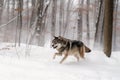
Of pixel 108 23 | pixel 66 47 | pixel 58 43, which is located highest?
pixel 108 23

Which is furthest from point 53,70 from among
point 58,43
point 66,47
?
point 66,47

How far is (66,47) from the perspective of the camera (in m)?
7.02

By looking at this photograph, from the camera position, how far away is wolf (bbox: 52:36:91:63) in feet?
22.6

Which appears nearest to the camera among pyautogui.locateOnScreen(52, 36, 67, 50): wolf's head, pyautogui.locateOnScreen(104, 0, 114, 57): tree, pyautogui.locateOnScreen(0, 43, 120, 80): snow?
pyautogui.locateOnScreen(0, 43, 120, 80): snow

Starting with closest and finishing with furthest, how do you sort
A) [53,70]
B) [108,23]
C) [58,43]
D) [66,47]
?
[53,70], [58,43], [66,47], [108,23]

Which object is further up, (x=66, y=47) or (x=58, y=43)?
(x=58, y=43)

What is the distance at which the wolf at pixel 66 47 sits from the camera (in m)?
6.88

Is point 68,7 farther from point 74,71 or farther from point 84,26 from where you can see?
point 74,71

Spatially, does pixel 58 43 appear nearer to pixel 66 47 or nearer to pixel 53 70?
pixel 66 47

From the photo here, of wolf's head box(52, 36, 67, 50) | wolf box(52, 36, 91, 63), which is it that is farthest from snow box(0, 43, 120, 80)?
wolf's head box(52, 36, 67, 50)

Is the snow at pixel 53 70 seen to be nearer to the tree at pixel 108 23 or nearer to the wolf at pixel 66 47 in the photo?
the wolf at pixel 66 47

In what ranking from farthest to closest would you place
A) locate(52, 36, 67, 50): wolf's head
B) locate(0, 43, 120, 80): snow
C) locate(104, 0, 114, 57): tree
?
locate(104, 0, 114, 57): tree < locate(52, 36, 67, 50): wolf's head < locate(0, 43, 120, 80): snow

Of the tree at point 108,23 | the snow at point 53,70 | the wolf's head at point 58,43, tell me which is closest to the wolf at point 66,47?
the wolf's head at point 58,43

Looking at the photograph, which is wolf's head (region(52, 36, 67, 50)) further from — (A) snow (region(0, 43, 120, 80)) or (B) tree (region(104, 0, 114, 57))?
(B) tree (region(104, 0, 114, 57))
